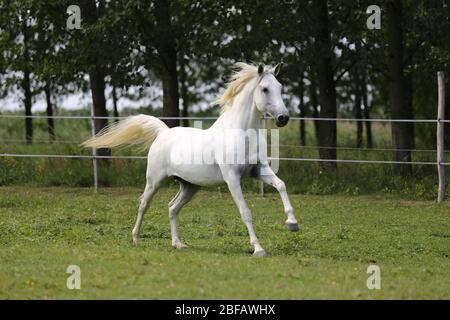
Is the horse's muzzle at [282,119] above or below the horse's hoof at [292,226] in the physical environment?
above

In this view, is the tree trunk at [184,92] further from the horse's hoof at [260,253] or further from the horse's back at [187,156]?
the horse's hoof at [260,253]

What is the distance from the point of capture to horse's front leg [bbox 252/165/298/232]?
892 centimetres

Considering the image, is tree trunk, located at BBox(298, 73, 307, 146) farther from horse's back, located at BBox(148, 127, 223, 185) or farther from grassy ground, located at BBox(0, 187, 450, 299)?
horse's back, located at BBox(148, 127, 223, 185)

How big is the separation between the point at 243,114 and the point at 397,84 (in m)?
9.12

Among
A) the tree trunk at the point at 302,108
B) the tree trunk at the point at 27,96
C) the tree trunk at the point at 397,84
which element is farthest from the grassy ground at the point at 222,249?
the tree trunk at the point at 302,108

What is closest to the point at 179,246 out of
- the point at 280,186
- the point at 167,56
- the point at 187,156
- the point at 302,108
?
the point at 187,156

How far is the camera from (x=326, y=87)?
18984mm

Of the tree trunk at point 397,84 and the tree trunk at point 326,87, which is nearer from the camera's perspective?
the tree trunk at point 397,84

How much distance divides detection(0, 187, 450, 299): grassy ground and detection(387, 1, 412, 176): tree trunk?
7.74ft

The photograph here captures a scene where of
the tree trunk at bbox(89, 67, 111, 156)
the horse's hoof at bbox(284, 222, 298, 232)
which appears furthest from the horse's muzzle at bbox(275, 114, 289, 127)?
the tree trunk at bbox(89, 67, 111, 156)

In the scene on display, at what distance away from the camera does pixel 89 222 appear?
1262cm

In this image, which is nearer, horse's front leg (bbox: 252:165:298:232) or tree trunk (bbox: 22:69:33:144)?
horse's front leg (bbox: 252:165:298:232)

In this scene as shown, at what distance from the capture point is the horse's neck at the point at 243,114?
9664mm
